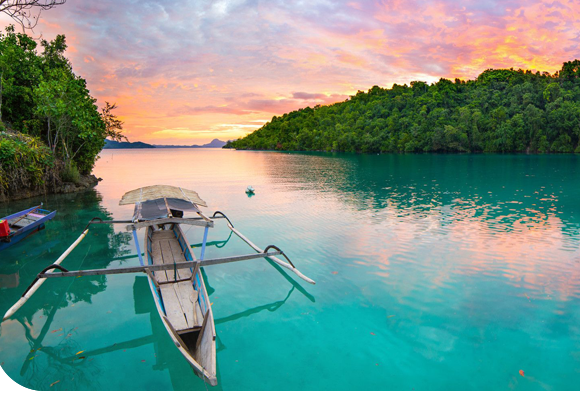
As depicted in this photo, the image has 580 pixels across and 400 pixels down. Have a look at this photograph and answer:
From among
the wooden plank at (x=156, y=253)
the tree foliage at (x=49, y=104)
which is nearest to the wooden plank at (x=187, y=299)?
the wooden plank at (x=156, y=253)

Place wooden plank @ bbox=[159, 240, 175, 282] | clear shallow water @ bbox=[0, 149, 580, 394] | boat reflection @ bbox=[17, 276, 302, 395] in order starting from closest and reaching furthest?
boat reflection @ bbox=[17, 276, 302, 395]
clear shallow water @ bbox=[0, 149, 580, 394]
wooden plank @ bbox=[159, 240, 175, 282]

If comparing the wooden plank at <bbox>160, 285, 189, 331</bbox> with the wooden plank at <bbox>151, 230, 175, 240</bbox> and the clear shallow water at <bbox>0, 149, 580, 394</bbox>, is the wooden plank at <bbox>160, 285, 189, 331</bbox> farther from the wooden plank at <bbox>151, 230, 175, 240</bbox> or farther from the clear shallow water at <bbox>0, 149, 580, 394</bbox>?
the wooden plank at <bbox>151, 230, 175, 240</bbox>

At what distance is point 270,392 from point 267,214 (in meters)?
14.4

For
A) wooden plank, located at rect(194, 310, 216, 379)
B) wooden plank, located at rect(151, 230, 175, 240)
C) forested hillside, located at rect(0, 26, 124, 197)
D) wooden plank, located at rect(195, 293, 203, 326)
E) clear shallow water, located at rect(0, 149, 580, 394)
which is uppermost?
forested hillside, located at rect(0, 26, 124, 197)

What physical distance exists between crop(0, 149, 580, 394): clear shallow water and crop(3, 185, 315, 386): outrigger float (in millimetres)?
732

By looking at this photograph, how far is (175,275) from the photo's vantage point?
8234mm

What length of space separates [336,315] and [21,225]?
44.8 ft

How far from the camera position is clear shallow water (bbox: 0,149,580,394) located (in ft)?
19.6

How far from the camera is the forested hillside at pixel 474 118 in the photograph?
75812 mm

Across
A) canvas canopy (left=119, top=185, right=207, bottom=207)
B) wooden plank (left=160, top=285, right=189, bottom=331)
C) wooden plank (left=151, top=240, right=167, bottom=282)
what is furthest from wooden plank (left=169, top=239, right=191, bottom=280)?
canvas canopy (left=119, top=185, right=207, bottom=207)

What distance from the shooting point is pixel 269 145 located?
165500 millimetres

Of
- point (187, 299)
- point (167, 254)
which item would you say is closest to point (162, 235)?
point (167, 254)

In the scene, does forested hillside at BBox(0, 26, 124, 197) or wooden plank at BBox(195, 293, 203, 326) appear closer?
wooden plank at BBox(195, 293, 203, 326)

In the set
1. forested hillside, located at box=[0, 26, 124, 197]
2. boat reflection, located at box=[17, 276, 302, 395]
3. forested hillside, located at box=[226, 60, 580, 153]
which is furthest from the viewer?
forested hillside, located at box=[226, 60, 580, 153]
